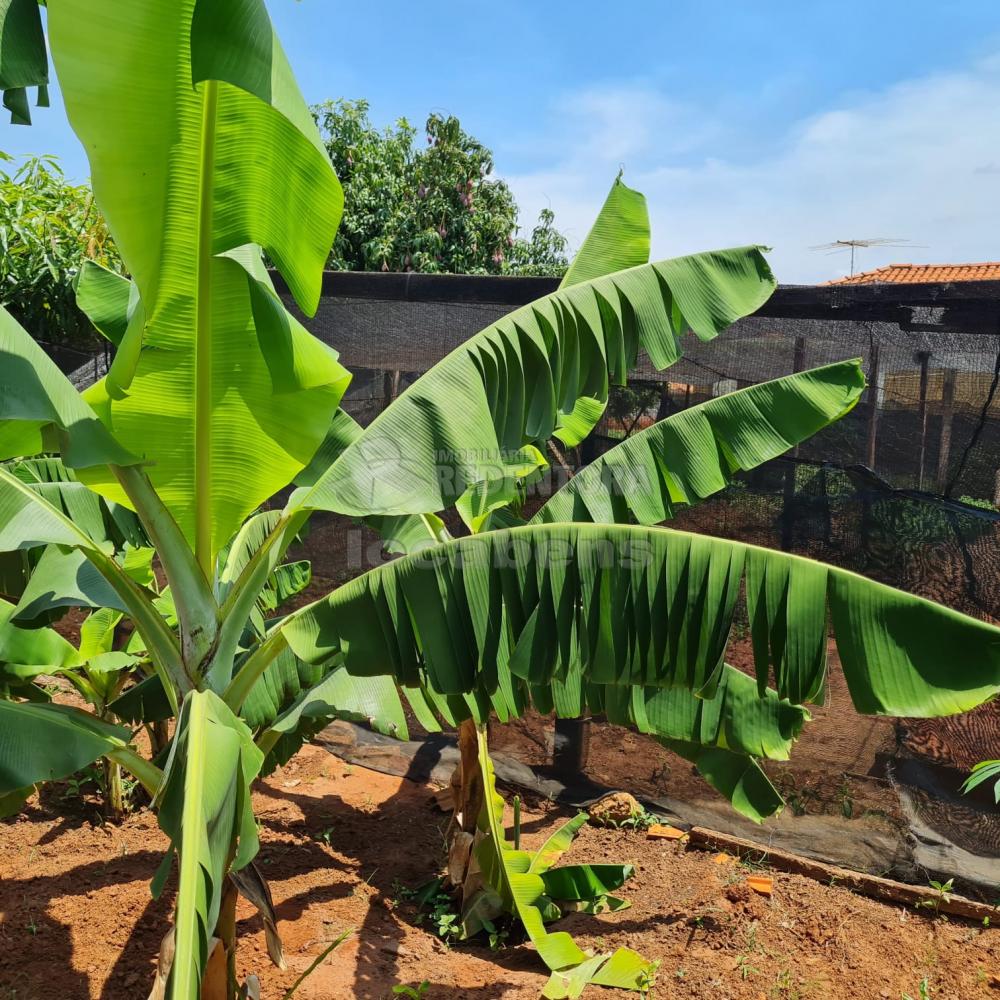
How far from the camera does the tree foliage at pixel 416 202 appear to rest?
1140 cm

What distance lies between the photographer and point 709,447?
2.84 m

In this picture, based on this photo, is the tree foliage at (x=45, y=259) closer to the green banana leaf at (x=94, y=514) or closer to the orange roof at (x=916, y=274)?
the green banana leaf at (x=94, y=514)

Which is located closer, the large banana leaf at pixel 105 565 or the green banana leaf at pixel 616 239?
the large banana leaf at pixel 105 565

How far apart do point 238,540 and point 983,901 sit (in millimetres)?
3548

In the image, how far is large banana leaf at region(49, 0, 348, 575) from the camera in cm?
171

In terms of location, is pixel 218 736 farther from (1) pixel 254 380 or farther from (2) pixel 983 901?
(2) pixel 983 901

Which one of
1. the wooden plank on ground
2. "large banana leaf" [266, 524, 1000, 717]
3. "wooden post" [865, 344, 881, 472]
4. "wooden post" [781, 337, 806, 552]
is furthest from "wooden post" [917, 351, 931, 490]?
"large banana leaf" [266, 524, 1000, 717]

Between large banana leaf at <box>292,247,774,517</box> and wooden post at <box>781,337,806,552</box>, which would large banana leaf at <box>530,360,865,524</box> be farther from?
wooden post at <box>781,337,806,552</box>

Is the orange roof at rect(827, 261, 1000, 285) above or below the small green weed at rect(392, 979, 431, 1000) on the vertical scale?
above

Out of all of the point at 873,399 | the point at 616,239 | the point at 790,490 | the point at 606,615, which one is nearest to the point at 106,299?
the point at 616,239

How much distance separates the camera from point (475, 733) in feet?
12.2

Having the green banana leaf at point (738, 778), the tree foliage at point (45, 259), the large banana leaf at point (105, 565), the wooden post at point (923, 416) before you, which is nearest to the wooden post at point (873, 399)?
the wooden post at point (923, 416)

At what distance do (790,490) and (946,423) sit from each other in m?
0.73

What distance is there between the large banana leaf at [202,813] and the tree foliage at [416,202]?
32.2 ft
